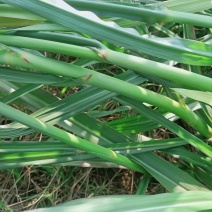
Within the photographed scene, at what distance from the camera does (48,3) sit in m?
0.65

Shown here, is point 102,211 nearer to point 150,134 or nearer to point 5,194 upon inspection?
point 150,134

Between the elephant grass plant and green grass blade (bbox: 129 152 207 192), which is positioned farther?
green grass blade (bbox: 129 152 207 192)

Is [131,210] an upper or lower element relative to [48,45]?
lower

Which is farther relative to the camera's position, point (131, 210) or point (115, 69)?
point (115, 69)

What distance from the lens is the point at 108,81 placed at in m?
0.69

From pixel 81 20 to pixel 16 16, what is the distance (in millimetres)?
171

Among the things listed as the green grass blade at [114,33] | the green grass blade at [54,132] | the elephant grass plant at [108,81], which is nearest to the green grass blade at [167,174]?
the elephant grass plant at [108,81]

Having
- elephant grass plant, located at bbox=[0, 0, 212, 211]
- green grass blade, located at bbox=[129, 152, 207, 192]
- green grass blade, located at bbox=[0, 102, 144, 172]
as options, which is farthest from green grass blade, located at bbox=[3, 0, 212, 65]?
green grass blade, located at bbox=[129, 152, 207, 192]

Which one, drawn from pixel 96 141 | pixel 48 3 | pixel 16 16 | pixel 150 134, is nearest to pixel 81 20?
pixel 48 3

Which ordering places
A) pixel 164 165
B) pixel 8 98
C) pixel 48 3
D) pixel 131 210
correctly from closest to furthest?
pixel 48 3 → pixel 131 210 → pixel 8 98 → pixel 164 165

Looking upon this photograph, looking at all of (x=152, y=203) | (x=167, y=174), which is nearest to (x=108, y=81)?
(x=152, y=203)

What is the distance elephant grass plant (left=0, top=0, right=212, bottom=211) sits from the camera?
2.19 feet

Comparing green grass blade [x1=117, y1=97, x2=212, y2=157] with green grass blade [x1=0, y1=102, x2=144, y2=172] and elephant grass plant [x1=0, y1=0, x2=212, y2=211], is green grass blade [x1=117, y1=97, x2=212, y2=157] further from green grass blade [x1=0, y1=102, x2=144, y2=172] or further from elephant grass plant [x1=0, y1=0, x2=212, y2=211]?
green grass blade [x1=0, y1=102, x2=144, y2=172]

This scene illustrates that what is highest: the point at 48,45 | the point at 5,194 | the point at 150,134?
the point at 48,45
